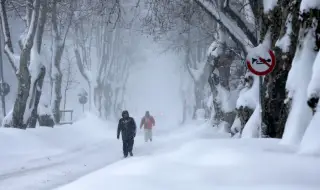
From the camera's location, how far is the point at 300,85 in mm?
7738

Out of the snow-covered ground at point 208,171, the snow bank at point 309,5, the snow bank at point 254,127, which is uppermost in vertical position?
the snow bank at point 309,5

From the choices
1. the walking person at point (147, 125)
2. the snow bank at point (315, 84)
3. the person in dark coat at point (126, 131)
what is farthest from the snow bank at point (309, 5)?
the walking person at point (147, 125)

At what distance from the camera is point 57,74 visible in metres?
22.7

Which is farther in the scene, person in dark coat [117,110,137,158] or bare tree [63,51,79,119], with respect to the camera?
bare tree [63,51,79,119]

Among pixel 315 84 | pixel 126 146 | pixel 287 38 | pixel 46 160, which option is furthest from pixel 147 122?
pixel 315 84

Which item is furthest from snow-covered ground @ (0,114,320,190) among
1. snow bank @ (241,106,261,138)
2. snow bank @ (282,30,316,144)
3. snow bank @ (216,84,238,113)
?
snow bank @ (216,84,238,113)

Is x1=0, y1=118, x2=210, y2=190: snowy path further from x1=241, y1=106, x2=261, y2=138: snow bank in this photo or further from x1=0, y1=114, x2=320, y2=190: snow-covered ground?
x1=241, y1=106, x2=261, y2=138: snow bank

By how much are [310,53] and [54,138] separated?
12779 mm

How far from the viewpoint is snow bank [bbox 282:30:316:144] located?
A: 7.25 m

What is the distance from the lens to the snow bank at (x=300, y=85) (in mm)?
7250

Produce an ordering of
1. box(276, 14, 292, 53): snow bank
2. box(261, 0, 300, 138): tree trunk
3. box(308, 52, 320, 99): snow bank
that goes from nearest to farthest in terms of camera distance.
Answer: box(308, 52, 320, 99): snow bank < box(276, 14, 292, 53): snow bank < box(261, 0, 300, 138): tree trunk

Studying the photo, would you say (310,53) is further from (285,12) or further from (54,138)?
(54,138)

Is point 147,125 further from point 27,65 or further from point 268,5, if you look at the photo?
point 268,5

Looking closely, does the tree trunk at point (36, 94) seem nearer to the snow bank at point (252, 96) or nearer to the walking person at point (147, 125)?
the walking person at point (147, 125)
